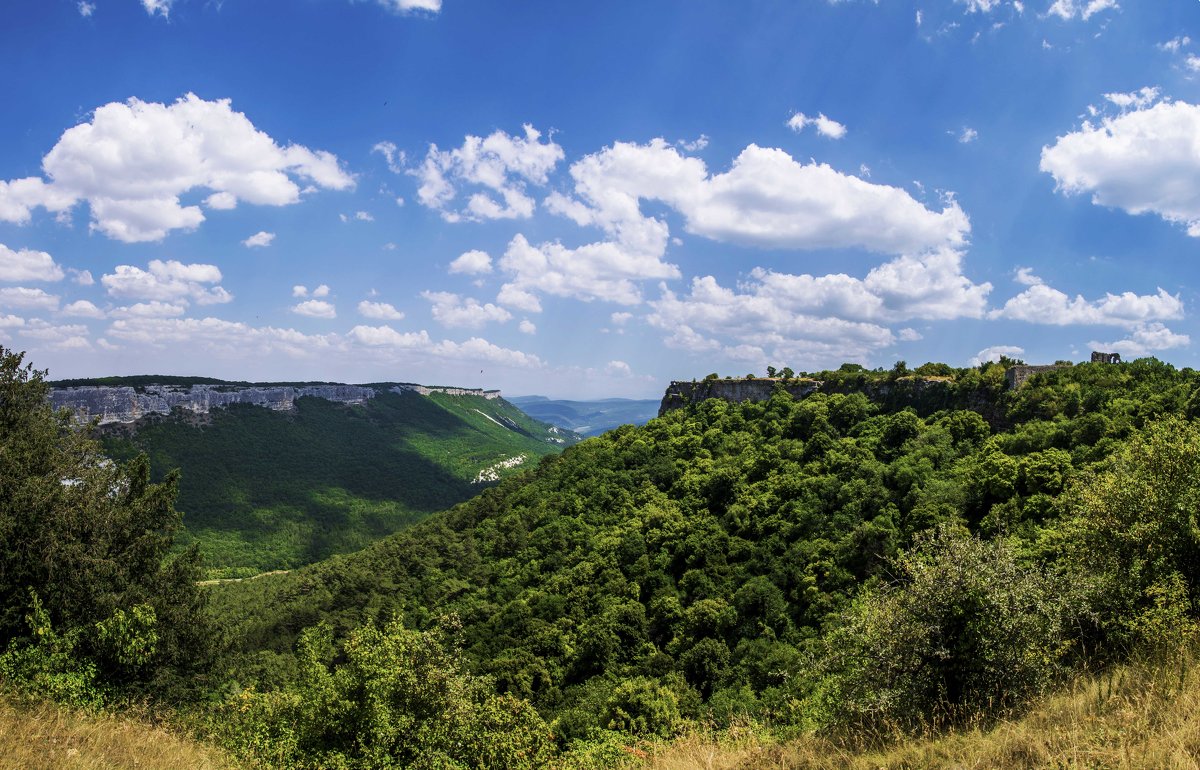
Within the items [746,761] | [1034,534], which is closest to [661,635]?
[1034,534]

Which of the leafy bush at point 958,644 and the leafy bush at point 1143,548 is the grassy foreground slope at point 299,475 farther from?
the leafy bush at point 1143,548

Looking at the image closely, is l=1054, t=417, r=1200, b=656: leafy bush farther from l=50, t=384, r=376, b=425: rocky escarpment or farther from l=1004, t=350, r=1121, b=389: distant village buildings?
l=50, t=384, r=376, b=425: rocky escarpment

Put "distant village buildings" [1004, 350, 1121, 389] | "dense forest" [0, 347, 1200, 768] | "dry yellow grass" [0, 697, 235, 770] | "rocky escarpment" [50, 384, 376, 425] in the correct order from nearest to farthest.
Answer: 1. "dry yellow grass" [0, 697, 235, 770]
2. "dense forest" [0, 347, 1200, 768]
3. "distant village buildings" [1004, 350, 1121, 389]
4. "rocky escarpment" [50, 384, 376, 425]

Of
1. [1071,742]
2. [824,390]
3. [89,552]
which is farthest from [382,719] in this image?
[824,390]

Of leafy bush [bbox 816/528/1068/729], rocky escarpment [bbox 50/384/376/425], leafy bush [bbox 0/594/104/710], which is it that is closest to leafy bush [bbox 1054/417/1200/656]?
leafy bush [bbox 816/528/1068/729]

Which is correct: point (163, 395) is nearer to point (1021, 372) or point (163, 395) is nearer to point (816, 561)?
point (816, 561)
